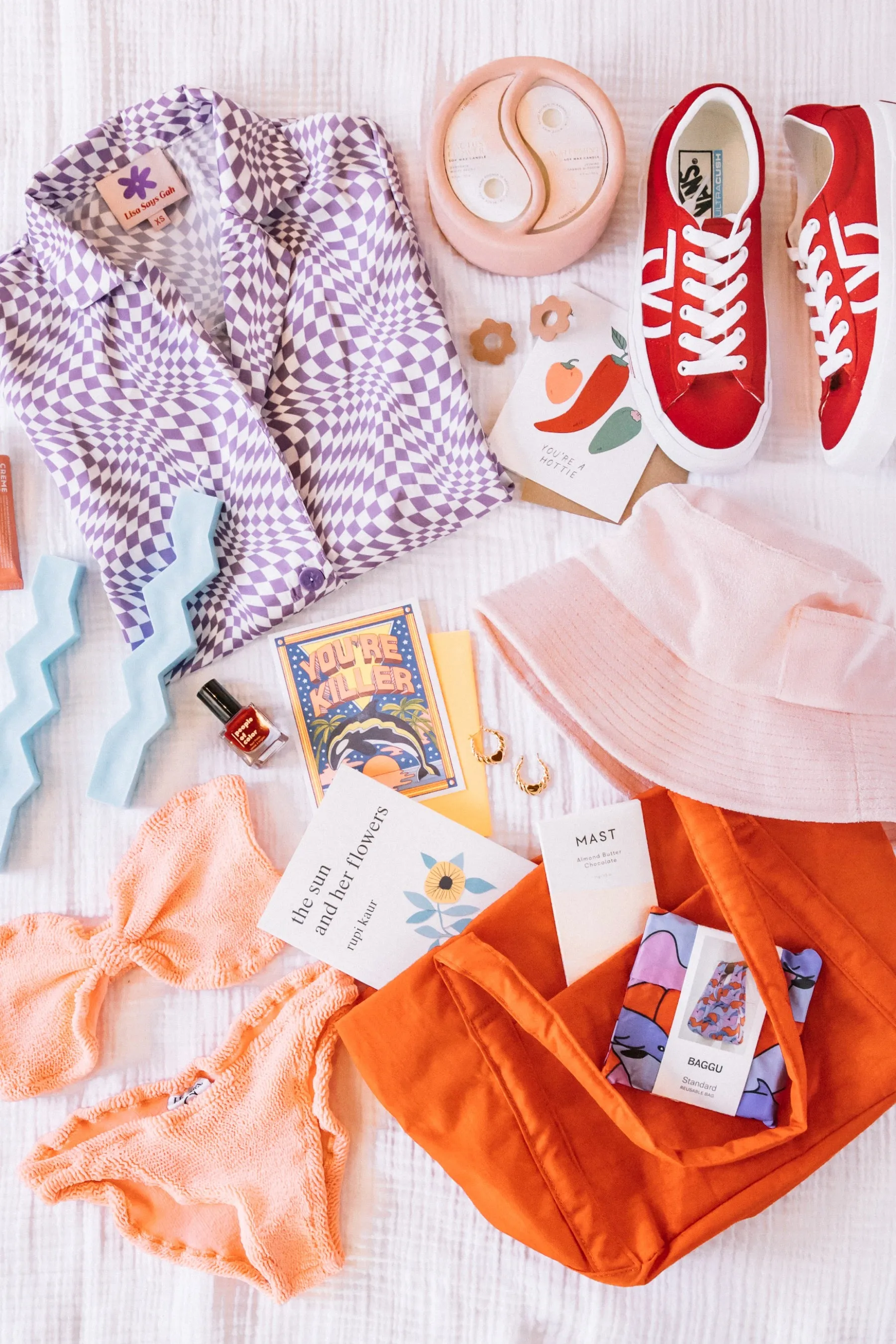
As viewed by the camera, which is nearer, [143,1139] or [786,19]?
[143,1139]

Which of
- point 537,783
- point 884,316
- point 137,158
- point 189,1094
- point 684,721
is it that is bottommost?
point 189,1094

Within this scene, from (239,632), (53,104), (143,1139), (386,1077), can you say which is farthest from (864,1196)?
(53,104)

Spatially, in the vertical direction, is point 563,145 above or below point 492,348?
above

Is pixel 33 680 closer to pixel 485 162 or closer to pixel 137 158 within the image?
pixel 137 158

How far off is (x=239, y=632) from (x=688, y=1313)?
80 cm

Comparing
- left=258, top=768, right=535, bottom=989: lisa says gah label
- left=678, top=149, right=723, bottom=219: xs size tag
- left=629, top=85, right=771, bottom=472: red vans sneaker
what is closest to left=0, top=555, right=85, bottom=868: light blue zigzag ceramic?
left=258, top=768, right=535, bottom=989: lisa says gah label

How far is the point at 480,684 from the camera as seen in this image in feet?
3.03

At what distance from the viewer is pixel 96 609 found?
3.06 ft

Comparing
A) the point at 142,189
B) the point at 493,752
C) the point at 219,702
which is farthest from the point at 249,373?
the point at 493,752

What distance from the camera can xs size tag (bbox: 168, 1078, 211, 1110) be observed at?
2.85 feet

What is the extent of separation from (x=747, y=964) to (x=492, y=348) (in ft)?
2.15

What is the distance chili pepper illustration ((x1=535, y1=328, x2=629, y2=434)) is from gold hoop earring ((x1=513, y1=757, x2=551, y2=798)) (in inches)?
13.5

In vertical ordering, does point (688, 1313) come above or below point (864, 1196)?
below

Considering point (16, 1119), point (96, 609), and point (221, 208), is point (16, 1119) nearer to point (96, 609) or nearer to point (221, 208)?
point (96, 609)
